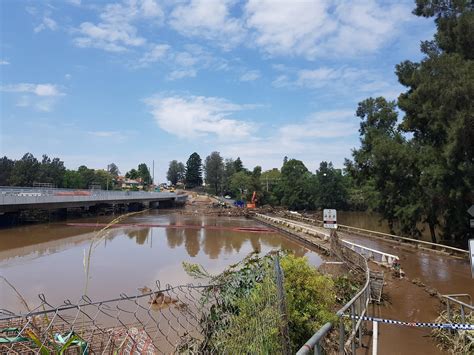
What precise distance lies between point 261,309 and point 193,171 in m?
132

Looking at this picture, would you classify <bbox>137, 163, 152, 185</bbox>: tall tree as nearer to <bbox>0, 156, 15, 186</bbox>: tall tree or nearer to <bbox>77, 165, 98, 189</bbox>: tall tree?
<bbox>77, 165, 98, 189</bbox>: tall tree

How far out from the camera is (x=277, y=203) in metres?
90.4

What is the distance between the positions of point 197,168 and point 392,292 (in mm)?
125092

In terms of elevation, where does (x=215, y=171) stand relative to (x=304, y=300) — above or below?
above

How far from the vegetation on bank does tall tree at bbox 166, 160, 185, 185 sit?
14625cm

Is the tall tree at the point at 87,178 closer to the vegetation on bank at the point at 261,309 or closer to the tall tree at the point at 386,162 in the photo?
the tall tree at the point at 386,162

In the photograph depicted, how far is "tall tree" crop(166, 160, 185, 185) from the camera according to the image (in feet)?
491

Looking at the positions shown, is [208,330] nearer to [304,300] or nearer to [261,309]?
[261,309]

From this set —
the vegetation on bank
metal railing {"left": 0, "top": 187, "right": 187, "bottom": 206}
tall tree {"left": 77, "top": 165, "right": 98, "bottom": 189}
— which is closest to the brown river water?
the vegetation on bank

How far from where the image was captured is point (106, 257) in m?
21.0

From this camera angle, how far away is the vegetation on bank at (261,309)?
359cm

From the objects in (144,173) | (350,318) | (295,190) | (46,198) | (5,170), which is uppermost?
(144,173)

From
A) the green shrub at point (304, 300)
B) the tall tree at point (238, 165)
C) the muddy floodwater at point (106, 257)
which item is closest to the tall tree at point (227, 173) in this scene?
the tall tree at point (238, 165)

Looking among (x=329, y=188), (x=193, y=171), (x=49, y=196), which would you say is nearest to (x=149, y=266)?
(x=49, y=196)
